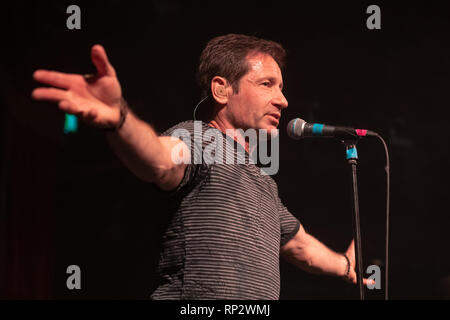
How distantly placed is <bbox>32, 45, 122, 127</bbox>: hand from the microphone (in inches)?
30.6

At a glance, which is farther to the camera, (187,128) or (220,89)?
(220,89)

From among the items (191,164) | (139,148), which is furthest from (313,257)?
(139,148)

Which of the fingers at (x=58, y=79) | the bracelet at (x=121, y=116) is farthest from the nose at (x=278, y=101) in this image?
the fingers at (x=58, y=79)

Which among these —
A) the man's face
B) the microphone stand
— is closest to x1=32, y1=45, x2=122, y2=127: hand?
the man's face

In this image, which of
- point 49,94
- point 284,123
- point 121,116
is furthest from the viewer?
point 284,123

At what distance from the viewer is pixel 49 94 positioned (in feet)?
3.65

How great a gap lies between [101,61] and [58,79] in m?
0.10

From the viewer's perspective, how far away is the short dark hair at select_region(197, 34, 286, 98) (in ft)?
6.43

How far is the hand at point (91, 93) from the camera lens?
1.12 m

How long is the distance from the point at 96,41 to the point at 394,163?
1.93 meters

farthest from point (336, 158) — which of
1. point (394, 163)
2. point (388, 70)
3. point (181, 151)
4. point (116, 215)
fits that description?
point (181, 151)

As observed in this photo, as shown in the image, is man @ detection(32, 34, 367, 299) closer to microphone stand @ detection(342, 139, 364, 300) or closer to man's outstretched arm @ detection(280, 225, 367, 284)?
man's outstretched arm @ detection(280, 225, 367, 284)

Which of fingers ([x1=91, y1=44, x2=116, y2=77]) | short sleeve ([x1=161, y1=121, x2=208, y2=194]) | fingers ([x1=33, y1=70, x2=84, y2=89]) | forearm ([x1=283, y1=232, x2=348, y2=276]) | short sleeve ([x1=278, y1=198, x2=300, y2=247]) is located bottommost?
forearm ([x1=283, y1=232, x2=348, y2=276])

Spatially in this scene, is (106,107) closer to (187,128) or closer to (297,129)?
(187,128)
